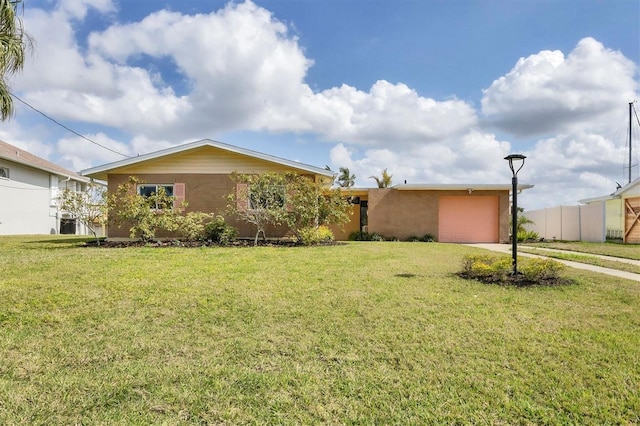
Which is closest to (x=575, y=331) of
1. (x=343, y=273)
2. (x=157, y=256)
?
(x=343, y=273)

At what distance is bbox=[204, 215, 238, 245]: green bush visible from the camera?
13.8 metres

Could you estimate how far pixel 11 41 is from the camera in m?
9.95

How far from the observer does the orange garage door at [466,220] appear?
59.5 feet

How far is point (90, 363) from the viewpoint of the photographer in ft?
11.4

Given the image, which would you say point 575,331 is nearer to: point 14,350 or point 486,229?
point 14,350

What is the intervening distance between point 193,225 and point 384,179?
16118 mm

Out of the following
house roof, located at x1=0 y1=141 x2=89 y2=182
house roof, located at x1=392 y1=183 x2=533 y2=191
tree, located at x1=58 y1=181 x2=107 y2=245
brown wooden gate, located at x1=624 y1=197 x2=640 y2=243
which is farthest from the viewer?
house roof, located at x1=0 y1=141 x2=89 y2=182

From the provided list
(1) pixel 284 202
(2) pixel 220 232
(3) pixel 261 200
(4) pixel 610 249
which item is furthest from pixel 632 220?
(2) pixel 220 232

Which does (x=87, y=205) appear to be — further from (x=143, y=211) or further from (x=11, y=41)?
(x=11, y=41)

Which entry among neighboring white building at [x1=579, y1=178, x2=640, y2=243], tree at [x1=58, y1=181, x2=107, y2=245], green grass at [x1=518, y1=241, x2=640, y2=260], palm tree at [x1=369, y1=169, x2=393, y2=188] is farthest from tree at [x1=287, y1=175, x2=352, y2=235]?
neighboring white building at [x1=579, y1=178, x2=640, y2=243]

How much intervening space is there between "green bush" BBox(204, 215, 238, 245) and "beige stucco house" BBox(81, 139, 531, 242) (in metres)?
0.93

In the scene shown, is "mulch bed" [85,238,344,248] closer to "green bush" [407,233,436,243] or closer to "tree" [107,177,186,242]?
"tree" [107,177,186,242]

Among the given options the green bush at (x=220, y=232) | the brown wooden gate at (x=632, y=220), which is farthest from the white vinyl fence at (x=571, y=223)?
the green bush at (x=220, y=232)

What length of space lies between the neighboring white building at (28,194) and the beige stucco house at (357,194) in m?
9.61
